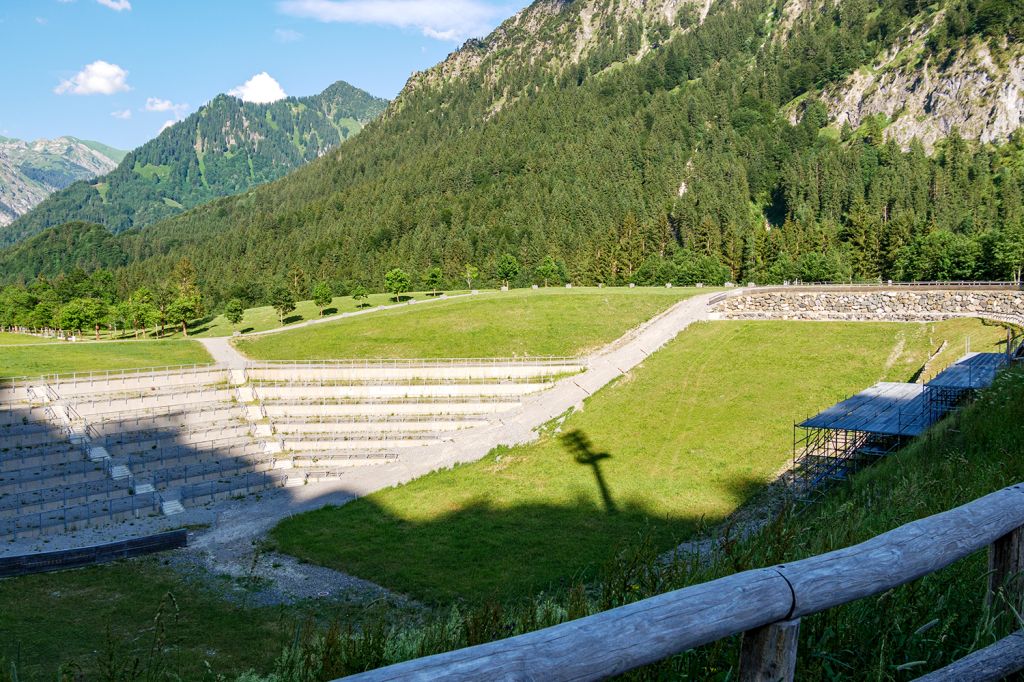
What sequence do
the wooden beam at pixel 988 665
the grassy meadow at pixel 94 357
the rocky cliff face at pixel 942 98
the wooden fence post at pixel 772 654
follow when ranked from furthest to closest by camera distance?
the rocky cliff face at pixel 942 98 → the grassy meadow at pixel 94 357 → the wooden beam at pixel 988 665 → the wooden fence post at pixel 772 654

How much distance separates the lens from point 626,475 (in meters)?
32.3

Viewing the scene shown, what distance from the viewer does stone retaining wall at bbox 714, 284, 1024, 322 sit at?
49.8 metres

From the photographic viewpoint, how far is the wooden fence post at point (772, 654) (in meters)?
3.09

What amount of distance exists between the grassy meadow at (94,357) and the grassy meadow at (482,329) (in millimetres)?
5378

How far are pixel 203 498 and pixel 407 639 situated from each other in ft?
107

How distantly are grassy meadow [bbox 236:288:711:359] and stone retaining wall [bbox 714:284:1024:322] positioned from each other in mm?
7726

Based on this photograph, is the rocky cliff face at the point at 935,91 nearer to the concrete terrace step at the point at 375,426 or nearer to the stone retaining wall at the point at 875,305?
the stone retaining wall at the point at 875,305

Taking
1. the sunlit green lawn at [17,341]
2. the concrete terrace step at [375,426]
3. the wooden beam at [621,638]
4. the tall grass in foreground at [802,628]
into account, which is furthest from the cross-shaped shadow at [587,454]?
the sunlit green lawn at [17,341]

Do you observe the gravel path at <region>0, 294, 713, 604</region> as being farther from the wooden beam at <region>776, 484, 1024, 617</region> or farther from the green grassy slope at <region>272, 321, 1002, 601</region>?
the wooden beam at <region>776, 484, 1024, 617</region>

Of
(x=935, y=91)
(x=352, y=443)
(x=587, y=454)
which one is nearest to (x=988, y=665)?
(x=587, y=454)

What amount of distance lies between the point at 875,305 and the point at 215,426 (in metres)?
51.7

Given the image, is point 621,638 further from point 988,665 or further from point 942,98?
point 942,98

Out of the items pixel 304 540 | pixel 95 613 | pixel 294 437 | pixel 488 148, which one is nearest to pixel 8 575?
pixel 95 613

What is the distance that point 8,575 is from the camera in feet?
72.9
